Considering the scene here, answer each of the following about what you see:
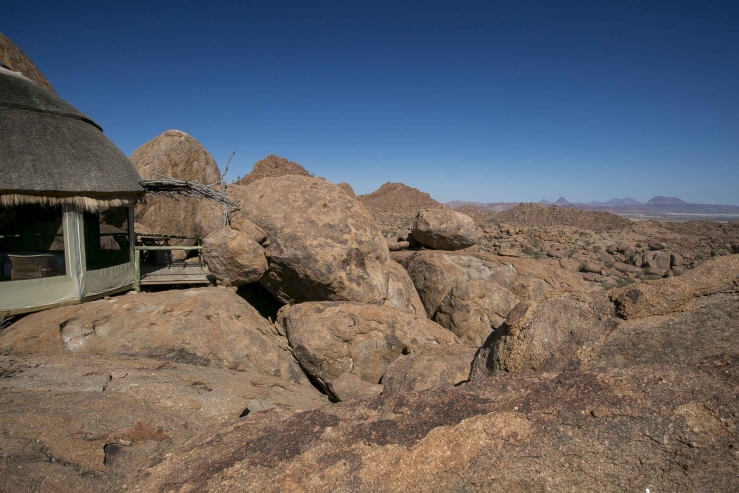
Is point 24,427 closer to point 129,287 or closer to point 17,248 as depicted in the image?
point 129,287

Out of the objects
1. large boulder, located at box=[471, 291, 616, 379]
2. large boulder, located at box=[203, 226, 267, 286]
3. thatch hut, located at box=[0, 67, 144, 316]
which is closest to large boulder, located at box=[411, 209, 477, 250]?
large boulder, located at box=[203, 226, 267, 286]

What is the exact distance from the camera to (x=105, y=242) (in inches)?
375

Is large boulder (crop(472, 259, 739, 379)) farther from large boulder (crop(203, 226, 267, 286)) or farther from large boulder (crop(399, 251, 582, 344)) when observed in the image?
large boulder (crop(203, 226, 267, 286))

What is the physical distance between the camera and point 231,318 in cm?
590

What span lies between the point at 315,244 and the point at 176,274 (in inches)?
139

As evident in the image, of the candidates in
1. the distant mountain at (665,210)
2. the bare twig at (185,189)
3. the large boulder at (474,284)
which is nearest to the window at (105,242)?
the bare twig at (185,189)

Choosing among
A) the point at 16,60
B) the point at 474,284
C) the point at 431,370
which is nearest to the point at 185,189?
the point at 474,284

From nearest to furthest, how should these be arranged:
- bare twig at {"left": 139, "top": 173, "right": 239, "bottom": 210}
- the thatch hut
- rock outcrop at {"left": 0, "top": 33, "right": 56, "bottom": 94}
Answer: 1. the thatch hut
2. bare twig at {"left": 139, "top": 173, "right": 239, "bottom": 210}
3. rock outcrop at {"left": 0, "top": 33, "right": 56, "bottom": 94}

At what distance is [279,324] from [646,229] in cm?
3752

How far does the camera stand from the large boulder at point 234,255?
6.14m

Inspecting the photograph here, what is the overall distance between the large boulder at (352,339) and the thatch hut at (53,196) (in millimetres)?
3799

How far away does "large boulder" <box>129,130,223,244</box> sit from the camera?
10.8 metres

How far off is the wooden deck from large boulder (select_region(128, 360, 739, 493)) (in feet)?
18.3

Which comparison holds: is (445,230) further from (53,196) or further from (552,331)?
(53,196)
